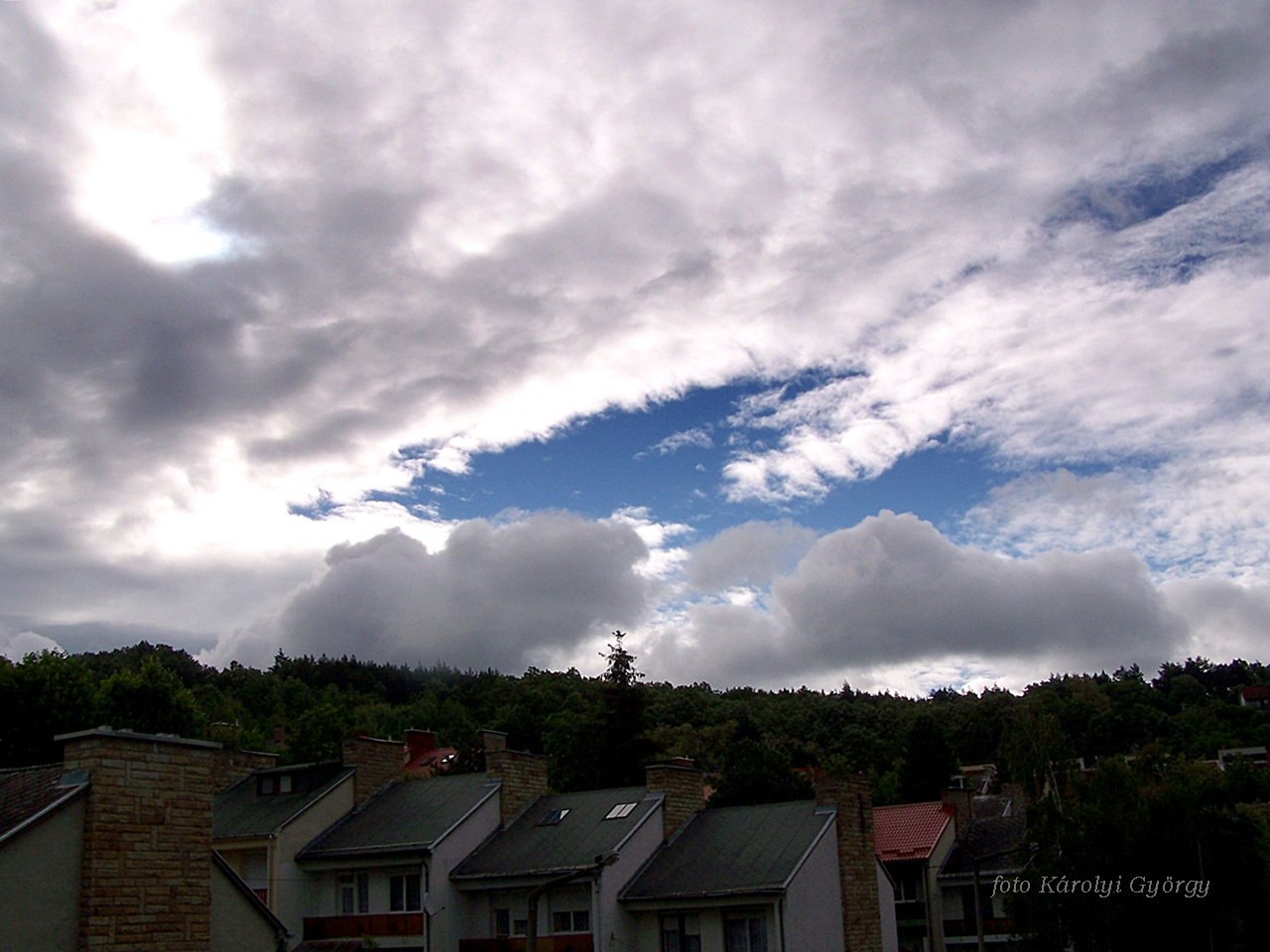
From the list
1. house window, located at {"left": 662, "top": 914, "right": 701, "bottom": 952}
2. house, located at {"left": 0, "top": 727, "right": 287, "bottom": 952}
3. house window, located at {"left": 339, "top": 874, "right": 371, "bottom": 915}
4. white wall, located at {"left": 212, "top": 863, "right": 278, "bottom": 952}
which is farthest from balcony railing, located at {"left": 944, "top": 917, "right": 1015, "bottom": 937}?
house, located at {"left": 0, "top": 727, "right": 287, "bottom": 952}

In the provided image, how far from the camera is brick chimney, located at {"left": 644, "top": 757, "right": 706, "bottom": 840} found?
35.4 metres

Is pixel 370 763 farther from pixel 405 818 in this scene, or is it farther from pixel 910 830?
pixel 910 830

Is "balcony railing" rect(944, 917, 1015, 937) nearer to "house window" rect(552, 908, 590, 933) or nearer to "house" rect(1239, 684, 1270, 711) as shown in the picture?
"house window" rect(552, 908, 590, 933)

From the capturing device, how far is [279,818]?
36.8 meters

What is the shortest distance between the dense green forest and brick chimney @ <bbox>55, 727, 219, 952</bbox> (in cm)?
2685

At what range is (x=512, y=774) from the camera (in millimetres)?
37969

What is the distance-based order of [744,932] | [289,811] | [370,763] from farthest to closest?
[370,763]
[289,811]
[744,932]

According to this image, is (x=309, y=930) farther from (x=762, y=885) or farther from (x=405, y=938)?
(x=762, y=885)

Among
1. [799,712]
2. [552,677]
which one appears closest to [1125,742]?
[799,712]

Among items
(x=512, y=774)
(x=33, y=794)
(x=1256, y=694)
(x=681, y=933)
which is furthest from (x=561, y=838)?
(x=1256, y=694)

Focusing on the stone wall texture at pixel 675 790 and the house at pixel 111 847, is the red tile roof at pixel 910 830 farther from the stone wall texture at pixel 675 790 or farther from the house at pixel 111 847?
the house at pixel 111 847

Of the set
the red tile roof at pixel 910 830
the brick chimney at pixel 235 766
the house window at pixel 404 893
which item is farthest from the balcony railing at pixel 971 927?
the brick chimney at pixel 235 766

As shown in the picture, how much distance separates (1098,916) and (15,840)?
98.6ft

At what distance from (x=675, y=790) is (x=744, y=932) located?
5.95m
